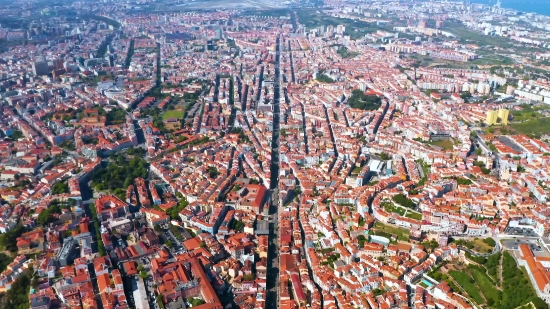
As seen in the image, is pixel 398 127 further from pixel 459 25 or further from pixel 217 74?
pixel 459 25

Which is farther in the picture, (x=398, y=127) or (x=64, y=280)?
(x=398, y=127)

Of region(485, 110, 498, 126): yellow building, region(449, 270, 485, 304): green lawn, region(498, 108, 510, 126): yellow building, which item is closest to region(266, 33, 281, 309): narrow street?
region(449, 270, 485, 304): green lawn

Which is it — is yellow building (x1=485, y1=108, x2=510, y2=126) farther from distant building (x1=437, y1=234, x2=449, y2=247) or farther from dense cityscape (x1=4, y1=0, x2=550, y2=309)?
distant building (x1=437, y1=234, x2=449, y2=247)

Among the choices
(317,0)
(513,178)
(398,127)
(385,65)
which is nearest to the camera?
(513,178)

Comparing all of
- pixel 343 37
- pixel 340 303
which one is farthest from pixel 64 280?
pixel 343 37

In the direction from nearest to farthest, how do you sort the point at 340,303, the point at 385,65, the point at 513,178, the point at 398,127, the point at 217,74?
1. the point at 340,303
2. the point at 513,178
3. the point at 398,127
4. the point at 217,74
5. the point at 385,65

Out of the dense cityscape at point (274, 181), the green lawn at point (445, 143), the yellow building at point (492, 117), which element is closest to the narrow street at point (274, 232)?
the dense cityscape at point (274, 181)

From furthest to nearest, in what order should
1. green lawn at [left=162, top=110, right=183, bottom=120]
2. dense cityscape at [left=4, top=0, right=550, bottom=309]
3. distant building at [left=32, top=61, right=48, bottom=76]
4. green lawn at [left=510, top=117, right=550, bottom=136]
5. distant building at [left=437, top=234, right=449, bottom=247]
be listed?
distant building at [left=32, top=61, right=48, bottom=76] < green lawn at [left=162, top=110, right=183, bottom=120] < green lawn at [left=510, top=117, right=550, bottom=136] < distant building at [left=437, top=234, right=449, bottom=247] < dense cityscape at [left=4, top=0, right=550, bottom=309]
